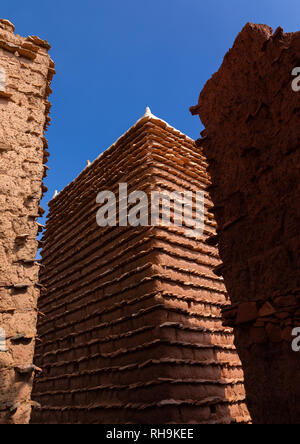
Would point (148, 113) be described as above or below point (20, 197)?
above

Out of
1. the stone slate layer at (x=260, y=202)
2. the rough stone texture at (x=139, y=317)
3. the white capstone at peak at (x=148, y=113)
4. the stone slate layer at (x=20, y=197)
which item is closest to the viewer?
the stone slate layer at (x=260, y=202)

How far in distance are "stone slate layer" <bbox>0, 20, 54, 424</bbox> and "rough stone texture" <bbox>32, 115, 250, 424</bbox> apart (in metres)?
0.64

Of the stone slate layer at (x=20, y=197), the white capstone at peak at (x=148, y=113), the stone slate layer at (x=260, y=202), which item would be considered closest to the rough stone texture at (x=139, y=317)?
the white capstone at peak at (x=148, y=113)

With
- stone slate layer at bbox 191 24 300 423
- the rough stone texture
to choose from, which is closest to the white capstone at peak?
the rough stone texture

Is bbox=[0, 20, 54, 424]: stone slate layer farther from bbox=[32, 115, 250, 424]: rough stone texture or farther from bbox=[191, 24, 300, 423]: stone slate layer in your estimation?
bbox=[191, 24, 300, 423]: stone slate layer

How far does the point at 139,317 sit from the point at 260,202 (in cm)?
338

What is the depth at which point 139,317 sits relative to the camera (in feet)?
21.1

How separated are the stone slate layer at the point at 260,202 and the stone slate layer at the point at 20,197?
96.4 inches

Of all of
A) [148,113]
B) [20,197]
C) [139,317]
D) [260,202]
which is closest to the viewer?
[260,202]

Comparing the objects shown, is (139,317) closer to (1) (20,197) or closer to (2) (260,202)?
(1) (20,197)

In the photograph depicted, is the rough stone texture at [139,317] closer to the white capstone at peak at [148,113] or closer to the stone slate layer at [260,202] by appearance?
the white capstone at peak at [148,113]

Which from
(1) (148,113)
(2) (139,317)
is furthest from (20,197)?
(1) (148,113)

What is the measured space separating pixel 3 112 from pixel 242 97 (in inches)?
139

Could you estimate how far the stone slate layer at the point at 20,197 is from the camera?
381 cm
